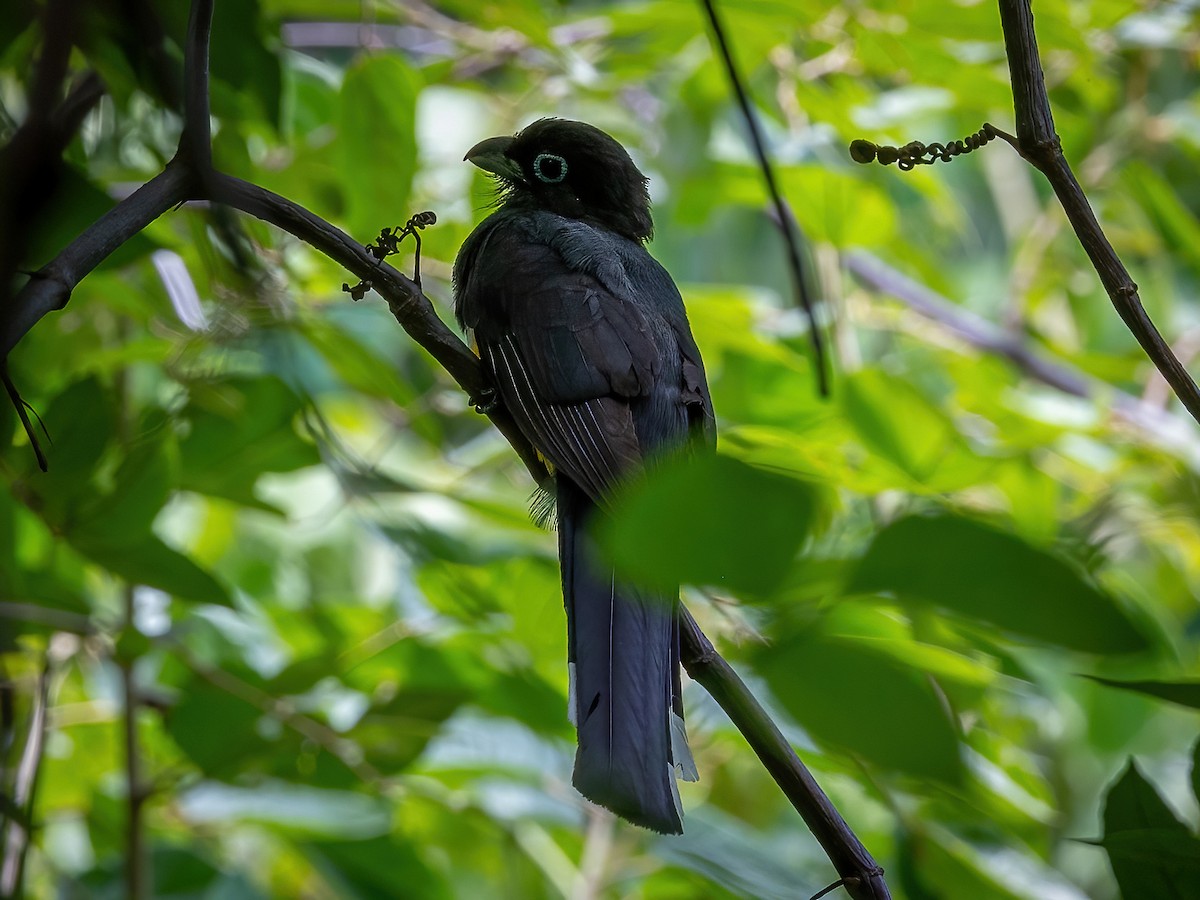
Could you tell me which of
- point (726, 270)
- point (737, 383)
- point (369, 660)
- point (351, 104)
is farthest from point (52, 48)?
point (726, 270)

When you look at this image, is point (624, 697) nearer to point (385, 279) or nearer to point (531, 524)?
point (385, 279)

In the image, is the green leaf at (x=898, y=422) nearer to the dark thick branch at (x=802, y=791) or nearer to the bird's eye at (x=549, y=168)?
the bird's eye at (x=549, y=168)

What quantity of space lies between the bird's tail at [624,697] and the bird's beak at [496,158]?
145 cm

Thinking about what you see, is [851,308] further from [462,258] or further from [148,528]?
[148,528]

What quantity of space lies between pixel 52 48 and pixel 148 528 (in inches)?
37.7

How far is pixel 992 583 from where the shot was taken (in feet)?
2.73

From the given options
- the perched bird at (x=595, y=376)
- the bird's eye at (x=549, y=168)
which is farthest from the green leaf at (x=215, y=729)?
the bird's eye at (x=549, y=168)

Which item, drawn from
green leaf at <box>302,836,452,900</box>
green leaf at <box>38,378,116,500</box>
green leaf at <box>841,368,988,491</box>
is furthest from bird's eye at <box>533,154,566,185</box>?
green leaf at <box>302,836,452,900</box>

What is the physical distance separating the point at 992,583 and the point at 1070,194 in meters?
0.71

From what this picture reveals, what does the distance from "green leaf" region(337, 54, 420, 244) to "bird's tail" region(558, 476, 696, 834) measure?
2.94 ft

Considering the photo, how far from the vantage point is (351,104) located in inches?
92.8

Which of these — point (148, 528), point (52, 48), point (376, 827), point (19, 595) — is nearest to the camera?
point (52, 48)

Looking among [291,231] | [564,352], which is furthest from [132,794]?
[291,231]

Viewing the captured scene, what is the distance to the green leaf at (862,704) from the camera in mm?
915
